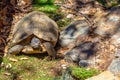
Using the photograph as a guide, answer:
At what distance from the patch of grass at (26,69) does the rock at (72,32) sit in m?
0.75

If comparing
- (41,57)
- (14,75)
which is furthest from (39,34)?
(14,75)

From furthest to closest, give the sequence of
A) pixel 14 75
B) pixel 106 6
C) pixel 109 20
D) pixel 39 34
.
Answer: pixel 106 6 < pixel 109 20 < pixel 39 34 < pixel 14 75

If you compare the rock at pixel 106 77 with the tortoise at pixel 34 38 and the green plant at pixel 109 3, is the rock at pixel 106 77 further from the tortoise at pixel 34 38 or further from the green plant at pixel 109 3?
the green plant at pixel 109 3

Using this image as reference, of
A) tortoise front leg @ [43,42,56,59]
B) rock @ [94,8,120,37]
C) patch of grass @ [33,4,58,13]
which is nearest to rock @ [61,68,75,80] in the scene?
tortoise front leg @ [43,42,56,59]

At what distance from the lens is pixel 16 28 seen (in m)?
7.89

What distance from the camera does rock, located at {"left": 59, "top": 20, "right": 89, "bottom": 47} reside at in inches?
312

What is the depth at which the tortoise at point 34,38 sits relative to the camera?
293 inches

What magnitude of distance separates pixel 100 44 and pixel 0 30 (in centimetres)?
253

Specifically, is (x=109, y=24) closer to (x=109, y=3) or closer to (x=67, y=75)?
(x=109, y=3)

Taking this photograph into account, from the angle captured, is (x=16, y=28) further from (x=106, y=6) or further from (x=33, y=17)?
(x=106, y=6)

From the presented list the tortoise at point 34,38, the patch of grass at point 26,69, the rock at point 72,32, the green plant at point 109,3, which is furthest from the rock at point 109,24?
the patch of grass at point 26,69

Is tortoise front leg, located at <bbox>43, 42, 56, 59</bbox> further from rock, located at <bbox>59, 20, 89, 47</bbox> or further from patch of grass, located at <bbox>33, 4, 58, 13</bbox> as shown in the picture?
patch of grass, located at <bbox>33, 4, 58, 13</bbox>

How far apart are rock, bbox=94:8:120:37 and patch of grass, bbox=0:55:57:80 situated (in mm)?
1331

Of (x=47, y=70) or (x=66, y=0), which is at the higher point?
(x=66, y=0)
